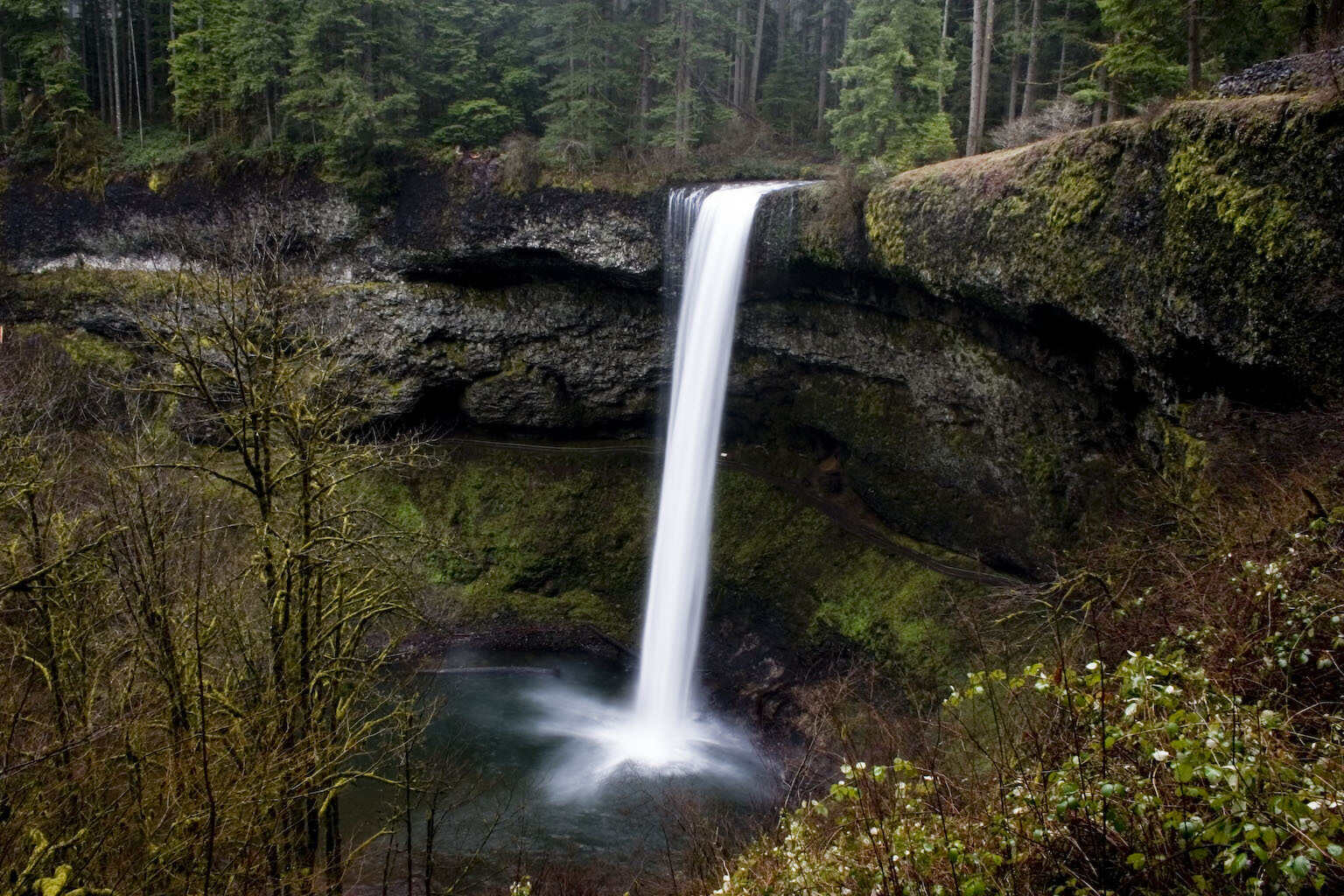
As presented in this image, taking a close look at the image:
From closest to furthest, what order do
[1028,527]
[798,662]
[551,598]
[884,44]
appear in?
[1028,527] < [798,662] < [884,44] < [551,598]

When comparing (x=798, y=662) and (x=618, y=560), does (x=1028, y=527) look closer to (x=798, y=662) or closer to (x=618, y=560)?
(x=798, y=662)

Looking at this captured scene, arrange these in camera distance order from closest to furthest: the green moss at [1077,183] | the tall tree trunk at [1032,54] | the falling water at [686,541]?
1. the green moss at [1077,183]
2. the falling water at [686,541]
3. the tall tree trunk at [1032,54]

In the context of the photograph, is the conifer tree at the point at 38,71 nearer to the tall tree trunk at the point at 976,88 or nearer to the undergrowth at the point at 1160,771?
the tall tree trunk at the point at 976,88

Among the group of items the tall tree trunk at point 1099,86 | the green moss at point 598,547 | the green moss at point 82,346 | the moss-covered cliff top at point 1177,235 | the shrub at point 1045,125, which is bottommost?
the green moss at point 598,547

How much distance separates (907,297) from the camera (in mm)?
15055

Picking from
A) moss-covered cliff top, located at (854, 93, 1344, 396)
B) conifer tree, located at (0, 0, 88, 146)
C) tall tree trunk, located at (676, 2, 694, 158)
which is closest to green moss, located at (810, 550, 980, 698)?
moss-covered cliff top, located at (854, 93, 1344, 396)

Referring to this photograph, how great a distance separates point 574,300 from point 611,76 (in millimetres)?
6431

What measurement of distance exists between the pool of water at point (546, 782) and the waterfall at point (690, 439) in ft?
3.43

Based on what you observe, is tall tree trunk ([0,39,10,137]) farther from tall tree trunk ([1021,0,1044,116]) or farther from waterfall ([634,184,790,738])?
tall tree trunk ([1021,0,1044,116])

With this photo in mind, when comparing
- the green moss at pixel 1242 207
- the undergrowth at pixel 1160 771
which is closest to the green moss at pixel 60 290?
the undergrowth at pixel 1160 771

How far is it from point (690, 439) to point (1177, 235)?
34.6ft

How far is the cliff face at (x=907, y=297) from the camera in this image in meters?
8.59

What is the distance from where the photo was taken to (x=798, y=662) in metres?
17.6

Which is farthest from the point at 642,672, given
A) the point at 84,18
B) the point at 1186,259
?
the point at 84,18
